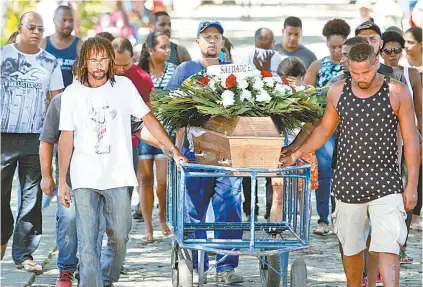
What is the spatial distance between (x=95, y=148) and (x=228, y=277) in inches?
76.2

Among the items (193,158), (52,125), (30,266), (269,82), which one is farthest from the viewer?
(30,266)

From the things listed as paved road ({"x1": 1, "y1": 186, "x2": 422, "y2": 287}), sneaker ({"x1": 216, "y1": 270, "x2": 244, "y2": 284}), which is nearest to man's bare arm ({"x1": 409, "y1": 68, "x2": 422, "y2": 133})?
paved road ({"x1": 1, "y1": 186, "x2": 422, "y2": 287})

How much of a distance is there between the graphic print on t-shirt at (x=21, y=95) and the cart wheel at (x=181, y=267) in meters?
2.16

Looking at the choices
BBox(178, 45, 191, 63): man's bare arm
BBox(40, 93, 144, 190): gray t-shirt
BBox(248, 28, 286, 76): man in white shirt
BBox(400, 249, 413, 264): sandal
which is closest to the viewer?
BBox(40, 93, 144, 190): gray t-shirt

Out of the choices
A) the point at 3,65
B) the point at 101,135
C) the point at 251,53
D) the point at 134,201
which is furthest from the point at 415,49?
the point at 101,135

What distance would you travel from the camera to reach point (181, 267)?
771 cm

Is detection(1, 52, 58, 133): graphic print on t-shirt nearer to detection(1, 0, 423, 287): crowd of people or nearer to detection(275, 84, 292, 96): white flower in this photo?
detection(1, 0, 423, 287): crowd of people

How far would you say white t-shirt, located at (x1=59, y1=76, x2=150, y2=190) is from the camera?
752 centimetres

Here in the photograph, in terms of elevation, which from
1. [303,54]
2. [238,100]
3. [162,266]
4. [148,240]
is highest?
Result: [303,54]

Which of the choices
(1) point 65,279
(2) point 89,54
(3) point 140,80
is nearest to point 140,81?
(3) point 140,80

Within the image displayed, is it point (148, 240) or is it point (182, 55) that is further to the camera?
point (182, 55)

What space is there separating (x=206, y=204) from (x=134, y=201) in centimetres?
497

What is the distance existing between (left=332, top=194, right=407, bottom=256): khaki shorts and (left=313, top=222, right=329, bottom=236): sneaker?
384 centimetres

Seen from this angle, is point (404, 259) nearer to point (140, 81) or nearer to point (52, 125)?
point (140, 81)
